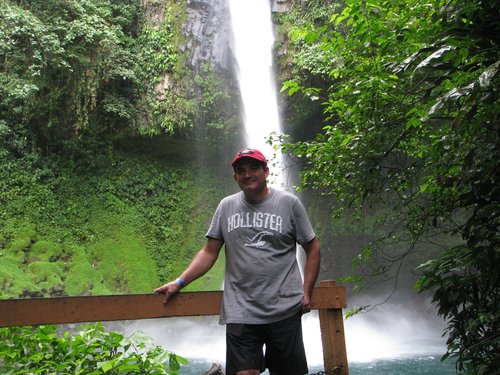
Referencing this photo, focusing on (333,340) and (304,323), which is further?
(304,323)

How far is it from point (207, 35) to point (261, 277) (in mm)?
12927

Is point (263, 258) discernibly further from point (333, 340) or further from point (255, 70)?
point (255, 70)

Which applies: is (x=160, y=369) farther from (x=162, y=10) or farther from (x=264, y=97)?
(x=162, y=10)

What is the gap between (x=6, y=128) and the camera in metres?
11.8

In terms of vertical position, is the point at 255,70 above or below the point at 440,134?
above

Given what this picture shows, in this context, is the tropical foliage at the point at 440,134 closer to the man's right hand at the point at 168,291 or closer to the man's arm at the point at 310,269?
the man's arm at the point at 310,269

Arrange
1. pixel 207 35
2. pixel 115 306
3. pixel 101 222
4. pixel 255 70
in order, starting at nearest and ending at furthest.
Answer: pixel 115 306
pixel 101 222
pixel 207 35
pixel 255 70

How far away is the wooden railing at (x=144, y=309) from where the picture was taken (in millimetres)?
1888

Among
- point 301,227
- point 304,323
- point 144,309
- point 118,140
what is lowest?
point 304,323

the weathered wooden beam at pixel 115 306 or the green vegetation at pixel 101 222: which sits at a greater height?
the green vegetation at pixel 101 222

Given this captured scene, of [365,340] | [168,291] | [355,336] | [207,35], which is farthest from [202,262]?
[207,35]

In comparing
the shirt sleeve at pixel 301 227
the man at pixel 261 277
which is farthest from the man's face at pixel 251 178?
the shirt sleeve at pixel 301 227

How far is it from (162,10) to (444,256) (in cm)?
1315

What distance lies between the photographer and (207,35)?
14.1 metres
